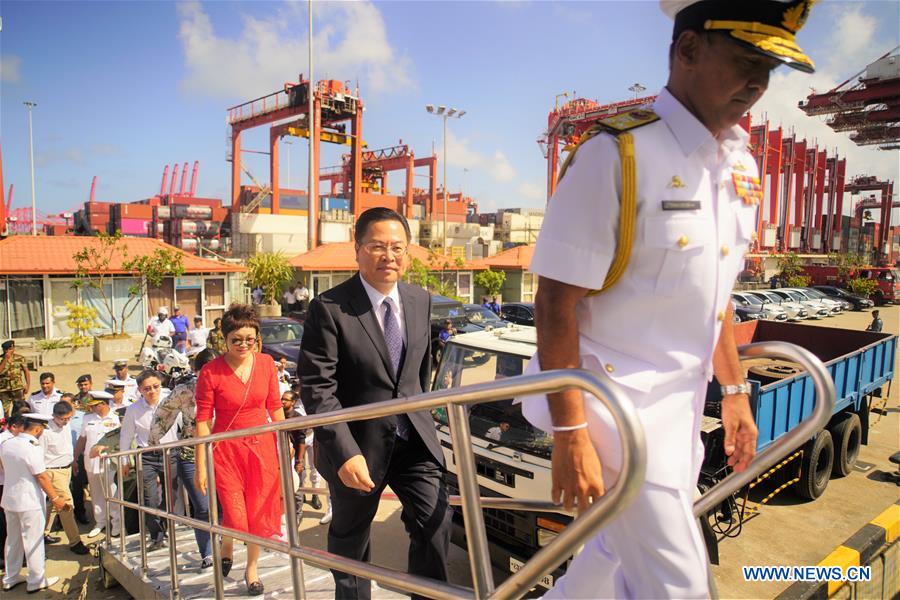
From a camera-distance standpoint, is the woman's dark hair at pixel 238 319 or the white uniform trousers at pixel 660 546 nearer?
the white uniform trousers at pixel 660 546

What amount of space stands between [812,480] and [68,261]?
64.1 feet

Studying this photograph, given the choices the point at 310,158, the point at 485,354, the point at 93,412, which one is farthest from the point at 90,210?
the point at 485,354

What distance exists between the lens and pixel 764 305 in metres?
23.9

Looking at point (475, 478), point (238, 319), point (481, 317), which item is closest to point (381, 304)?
point (475, 478)

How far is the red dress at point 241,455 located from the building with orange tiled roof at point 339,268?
17696mm

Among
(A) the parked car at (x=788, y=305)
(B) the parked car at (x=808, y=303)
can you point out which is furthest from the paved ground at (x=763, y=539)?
(B) the parked car at (x=808, y=303)

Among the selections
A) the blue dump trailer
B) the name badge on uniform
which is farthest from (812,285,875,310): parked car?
the name badge on uniform

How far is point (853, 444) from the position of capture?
760cm

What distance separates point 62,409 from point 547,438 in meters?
5.07

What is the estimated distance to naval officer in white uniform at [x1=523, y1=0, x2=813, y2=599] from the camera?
122 centimetres

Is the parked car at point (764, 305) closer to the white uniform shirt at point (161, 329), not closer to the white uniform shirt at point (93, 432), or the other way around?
the white uniform shirt at point (161, 329)

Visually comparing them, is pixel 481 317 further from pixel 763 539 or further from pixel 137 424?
pixel 137 424

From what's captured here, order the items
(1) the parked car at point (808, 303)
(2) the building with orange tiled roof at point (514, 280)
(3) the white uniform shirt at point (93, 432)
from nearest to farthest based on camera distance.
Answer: (3) the white uniform shirt at point (93, 432) → (1) the parked car at point (808, 303) → (2) the building with orange tiled roof at point (514, 280)

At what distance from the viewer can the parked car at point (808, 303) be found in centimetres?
2614
